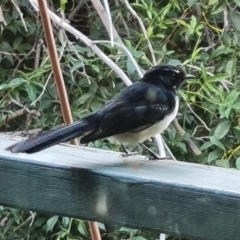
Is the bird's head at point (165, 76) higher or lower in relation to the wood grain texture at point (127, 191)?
lower

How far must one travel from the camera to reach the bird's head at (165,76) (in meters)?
2.01

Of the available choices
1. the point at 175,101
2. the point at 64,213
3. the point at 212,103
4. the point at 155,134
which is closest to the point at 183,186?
the point at 64,213

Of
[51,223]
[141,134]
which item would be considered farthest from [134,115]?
[51,223]

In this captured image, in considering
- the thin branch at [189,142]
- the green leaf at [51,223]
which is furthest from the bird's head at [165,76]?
the green leaf at [51,223]

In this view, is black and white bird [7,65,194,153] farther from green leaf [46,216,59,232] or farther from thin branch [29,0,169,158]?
green leaf [46,216,59,232]

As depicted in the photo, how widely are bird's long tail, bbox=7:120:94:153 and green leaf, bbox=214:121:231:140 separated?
3.44 feet

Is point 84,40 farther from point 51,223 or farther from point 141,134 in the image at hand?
point 51,223

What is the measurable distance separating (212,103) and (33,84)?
66 centimetres

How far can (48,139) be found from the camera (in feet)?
4.43

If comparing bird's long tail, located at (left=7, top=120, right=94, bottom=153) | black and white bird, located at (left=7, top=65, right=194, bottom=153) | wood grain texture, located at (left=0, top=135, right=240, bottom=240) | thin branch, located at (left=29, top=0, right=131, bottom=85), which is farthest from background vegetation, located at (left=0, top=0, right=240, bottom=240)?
wood grain texture, located at (left=0, top=135, right=240, bottom=240)

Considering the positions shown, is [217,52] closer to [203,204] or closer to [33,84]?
[33,84]

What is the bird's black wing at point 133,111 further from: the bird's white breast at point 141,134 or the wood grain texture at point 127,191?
the wood grain texture at point 127,191

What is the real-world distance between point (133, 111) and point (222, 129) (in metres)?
0.83

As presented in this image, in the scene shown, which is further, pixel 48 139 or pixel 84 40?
pixel 84 40
